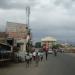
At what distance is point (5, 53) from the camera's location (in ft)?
109

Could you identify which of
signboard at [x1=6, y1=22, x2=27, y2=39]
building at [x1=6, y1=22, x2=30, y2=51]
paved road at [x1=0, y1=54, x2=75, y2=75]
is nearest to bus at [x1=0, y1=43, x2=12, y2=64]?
paved road at [x1=0, y1=54, x2=75, y2=75]

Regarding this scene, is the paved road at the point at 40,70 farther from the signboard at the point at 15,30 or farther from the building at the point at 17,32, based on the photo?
the signboard at the point at 15,30

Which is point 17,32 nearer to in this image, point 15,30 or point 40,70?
point 15,30

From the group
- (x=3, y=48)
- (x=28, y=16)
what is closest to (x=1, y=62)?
(x=3, y=48)

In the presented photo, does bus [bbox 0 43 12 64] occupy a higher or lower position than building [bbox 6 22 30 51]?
lower

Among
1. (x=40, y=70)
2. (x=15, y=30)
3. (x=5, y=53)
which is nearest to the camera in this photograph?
(x=40, y=70)

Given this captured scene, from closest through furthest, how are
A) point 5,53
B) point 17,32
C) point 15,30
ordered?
point 5,53 < point 15,30 < point 17,32

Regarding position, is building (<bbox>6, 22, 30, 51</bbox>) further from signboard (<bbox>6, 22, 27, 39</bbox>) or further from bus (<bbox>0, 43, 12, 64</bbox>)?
bus (<bbox>0, 43, 12, 64</bbox>)

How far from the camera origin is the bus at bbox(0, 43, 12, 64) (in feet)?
107

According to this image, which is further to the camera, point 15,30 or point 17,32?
point 17,32

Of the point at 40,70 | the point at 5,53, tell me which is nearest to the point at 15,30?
the point at 5,53

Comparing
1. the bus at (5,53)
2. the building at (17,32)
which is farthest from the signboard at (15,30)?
the bus at (5,53)

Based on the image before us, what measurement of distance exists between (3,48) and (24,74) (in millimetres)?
12117

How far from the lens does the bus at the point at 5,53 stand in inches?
1278
